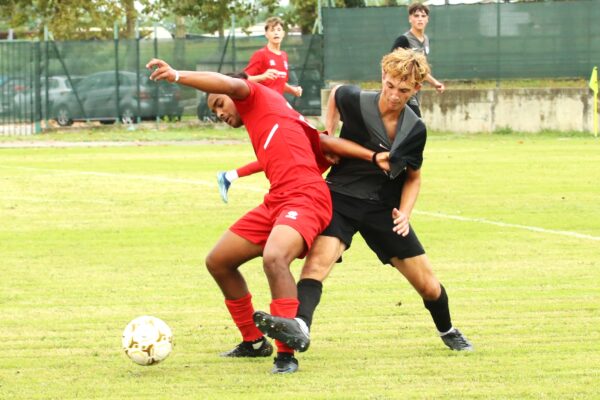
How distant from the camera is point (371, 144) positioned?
7.86 metres

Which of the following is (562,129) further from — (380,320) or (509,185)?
(380,320)

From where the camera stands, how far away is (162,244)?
528 inches

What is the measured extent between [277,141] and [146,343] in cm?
136

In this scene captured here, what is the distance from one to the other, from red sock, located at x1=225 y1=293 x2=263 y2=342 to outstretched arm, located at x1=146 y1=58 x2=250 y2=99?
1.30 meters

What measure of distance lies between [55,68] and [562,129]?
13158 millimetres

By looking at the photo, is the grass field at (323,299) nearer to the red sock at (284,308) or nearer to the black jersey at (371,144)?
the red sock at (284,308)

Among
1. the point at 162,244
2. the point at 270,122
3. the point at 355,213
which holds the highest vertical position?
the point at 270,122

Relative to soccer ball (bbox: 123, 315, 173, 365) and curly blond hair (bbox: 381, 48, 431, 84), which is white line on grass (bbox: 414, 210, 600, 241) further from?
soccer ball (bbox: 123, 315, 173, 365)

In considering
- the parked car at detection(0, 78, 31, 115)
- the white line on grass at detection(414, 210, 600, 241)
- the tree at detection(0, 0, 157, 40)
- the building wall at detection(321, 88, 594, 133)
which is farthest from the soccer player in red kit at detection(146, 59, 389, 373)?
the tree at detection(0, 0, 157, 40)

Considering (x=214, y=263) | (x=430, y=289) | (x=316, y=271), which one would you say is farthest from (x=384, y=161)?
(x=214, y=263)

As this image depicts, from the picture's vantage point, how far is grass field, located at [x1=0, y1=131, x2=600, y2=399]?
7.21m

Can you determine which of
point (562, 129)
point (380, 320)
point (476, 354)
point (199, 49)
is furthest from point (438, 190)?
point (199, 49)

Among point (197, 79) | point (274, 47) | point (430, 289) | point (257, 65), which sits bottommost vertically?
point (430, 289)

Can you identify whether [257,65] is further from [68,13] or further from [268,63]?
[68,13]
